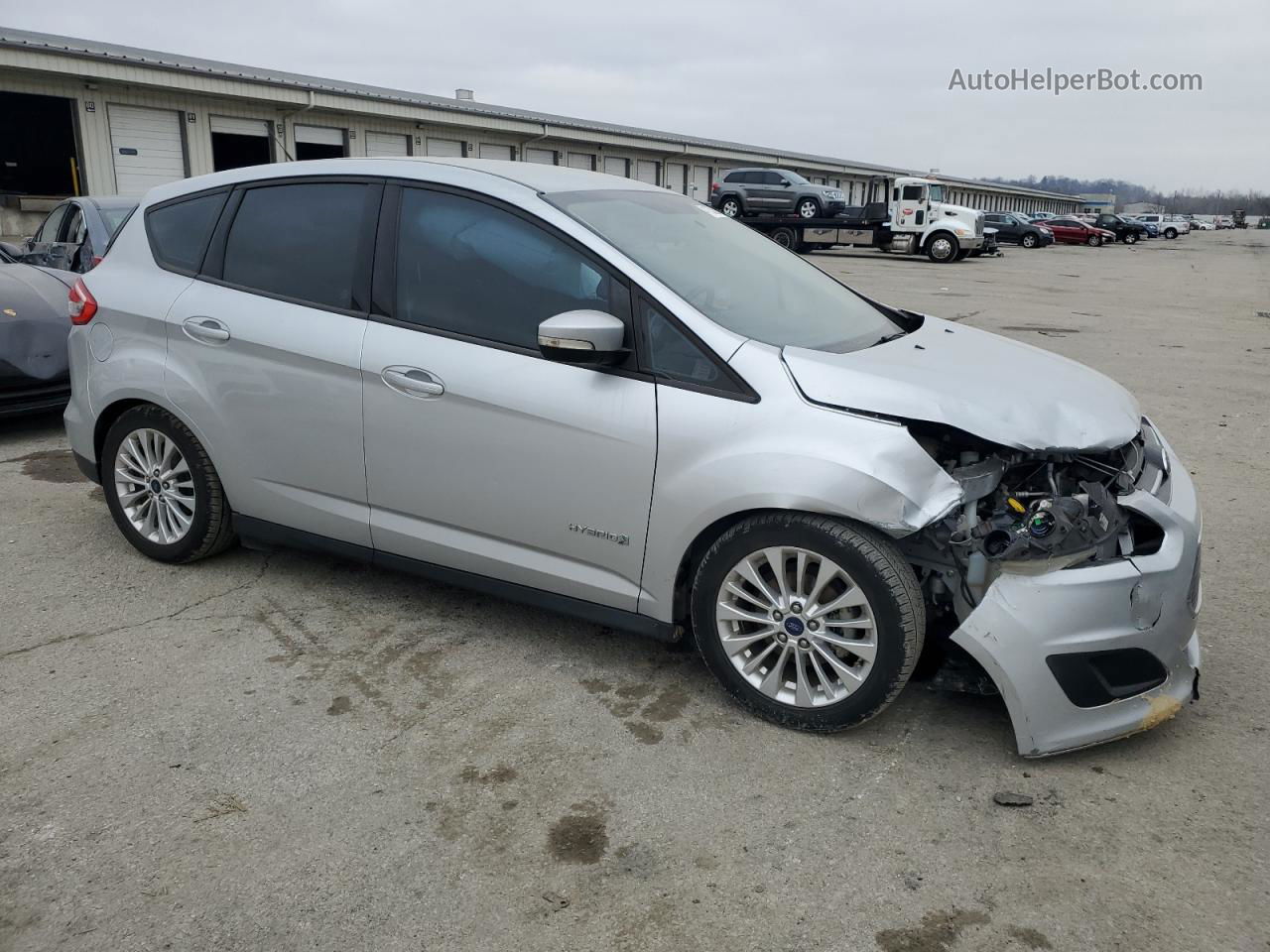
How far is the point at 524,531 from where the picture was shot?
3598 millimetres

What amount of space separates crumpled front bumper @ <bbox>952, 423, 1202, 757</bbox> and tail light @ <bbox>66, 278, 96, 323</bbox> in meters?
3.96

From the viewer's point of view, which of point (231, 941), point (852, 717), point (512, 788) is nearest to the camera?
point (231, 941)

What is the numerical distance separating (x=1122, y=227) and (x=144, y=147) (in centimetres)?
5570

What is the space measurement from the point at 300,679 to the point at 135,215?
8.12 ft

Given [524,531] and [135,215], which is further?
[135,215]

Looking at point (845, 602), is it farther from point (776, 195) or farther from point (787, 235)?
point (776, 195)

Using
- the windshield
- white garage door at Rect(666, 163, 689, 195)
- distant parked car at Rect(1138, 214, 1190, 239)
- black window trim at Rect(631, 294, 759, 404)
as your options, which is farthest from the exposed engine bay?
distant parked car at Rect(1138, 214, 1190, 239)

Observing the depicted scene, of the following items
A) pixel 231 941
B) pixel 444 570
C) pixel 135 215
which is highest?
pixel 135 215

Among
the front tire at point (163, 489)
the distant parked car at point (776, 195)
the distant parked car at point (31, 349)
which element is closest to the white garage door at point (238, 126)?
Result: the distant parked car at point (776, 195)

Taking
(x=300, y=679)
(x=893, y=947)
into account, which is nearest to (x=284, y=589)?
(x=300, y=679)

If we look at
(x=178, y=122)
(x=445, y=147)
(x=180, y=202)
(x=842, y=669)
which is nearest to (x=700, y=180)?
(x=445, y=147)

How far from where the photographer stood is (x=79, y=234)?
31.4ft

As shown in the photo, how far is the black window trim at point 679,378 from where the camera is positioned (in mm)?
3242

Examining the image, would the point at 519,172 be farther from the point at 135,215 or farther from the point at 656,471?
the point at 135,215
